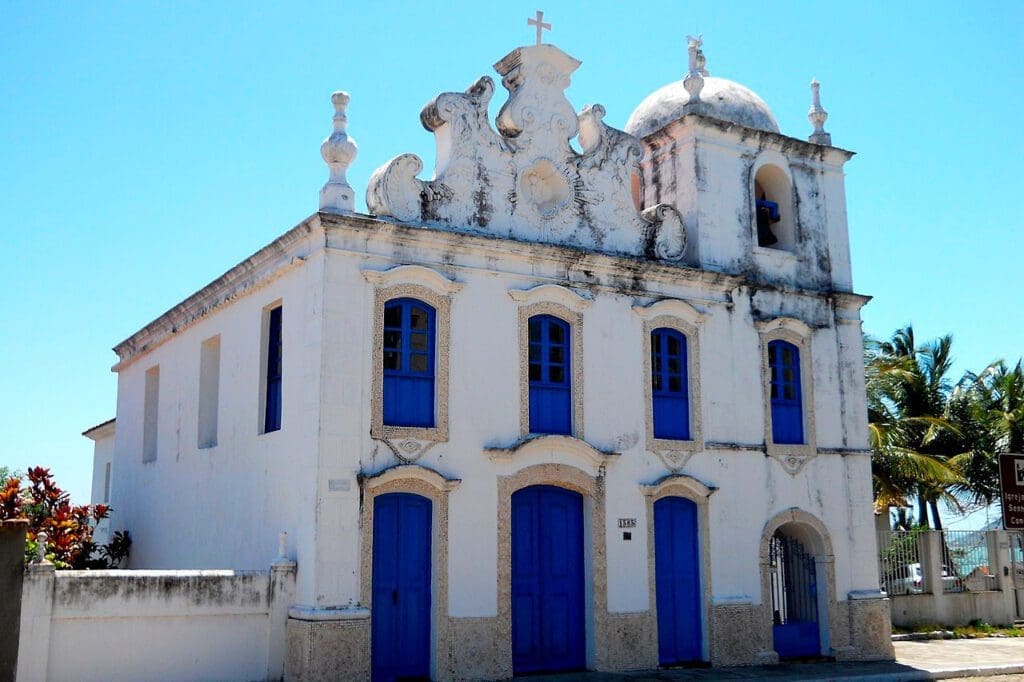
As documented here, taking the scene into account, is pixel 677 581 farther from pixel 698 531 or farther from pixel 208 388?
pixel 208 388

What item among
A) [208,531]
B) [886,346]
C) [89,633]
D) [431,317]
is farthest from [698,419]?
[886,346]

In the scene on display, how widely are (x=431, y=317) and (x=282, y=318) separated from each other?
2.08 meters

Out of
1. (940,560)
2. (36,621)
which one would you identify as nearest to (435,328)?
(36,621)

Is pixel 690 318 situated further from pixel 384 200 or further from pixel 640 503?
pixel 384 200

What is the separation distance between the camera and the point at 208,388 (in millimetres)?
18047

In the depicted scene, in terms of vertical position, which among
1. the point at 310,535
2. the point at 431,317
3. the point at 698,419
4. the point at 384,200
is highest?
the point at 384,200

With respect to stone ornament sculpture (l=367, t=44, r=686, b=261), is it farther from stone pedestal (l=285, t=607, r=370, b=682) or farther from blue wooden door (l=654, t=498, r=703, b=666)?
stone pedestal (l=285, t=607, r=370, b=682)

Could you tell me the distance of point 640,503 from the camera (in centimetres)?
1612

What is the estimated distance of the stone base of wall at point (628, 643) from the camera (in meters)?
15.4

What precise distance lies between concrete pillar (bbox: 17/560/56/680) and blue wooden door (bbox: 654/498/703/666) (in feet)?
27.7

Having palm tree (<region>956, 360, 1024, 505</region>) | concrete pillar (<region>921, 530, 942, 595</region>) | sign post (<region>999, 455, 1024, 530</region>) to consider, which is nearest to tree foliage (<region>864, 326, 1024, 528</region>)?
palm tree (<region>956, 360, 1024, 505</region>)

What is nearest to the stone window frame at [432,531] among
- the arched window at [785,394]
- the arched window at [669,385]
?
the arched window at [669,385]

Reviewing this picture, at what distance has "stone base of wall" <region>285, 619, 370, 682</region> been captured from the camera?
42.6ft

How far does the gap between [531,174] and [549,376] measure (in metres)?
3.10
